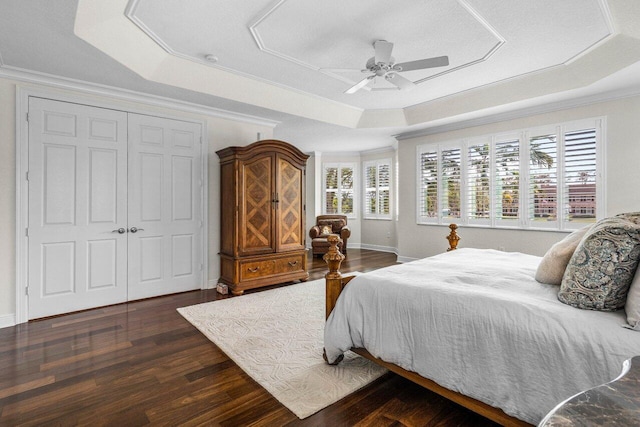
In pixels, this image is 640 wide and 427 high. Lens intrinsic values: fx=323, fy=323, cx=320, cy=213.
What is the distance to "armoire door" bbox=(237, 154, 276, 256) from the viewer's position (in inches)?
170

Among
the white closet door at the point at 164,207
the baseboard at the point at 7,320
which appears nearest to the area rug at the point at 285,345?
the white closet door at the point at 164,207

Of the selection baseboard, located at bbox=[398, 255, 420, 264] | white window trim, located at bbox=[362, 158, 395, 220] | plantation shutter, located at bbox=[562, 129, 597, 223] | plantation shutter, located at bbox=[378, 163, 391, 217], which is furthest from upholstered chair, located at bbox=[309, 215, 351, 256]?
plantation shutter, located at bbox=[562, 129, 597, 223]

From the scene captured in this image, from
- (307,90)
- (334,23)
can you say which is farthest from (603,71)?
(307,90)

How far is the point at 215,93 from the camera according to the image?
405 cm

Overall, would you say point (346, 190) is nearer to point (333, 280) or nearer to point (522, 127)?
point (522, 127)

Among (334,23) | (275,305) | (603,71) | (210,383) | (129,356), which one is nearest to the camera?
(210,383)

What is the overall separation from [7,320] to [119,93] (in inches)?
106

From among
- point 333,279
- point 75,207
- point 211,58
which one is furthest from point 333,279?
point 75,207

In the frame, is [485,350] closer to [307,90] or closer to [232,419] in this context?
[232,419]

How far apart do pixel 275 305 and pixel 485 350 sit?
259 cm

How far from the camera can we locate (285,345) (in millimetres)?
2734

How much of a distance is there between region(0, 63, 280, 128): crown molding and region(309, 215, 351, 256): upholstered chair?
3091mm

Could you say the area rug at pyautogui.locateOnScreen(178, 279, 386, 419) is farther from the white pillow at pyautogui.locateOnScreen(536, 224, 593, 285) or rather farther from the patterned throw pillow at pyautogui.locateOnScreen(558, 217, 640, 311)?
the patterned throw pillow at pyautogui.locateOnScreen(558, 217, 640, 311)

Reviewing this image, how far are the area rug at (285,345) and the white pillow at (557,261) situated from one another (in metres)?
1.23
